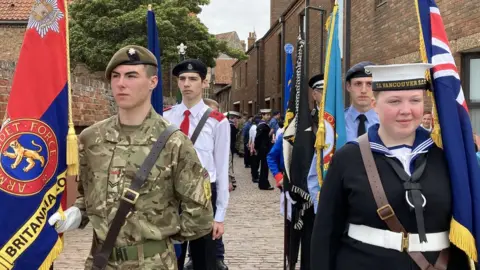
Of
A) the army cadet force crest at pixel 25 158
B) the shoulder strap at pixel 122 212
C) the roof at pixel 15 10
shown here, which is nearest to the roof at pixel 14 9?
the roof at pixel 15 10

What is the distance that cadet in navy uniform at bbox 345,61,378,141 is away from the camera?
4043 millimetres

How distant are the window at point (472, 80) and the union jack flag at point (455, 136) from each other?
686cm

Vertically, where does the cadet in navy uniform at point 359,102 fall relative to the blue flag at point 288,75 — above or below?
below

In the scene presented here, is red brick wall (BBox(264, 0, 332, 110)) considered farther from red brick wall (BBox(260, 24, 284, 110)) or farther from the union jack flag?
the union jack flag

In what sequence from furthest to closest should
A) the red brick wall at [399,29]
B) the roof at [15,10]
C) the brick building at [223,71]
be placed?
the brick building at [223,71]
the roof at [15,10]
the red brick wall at [399,29]

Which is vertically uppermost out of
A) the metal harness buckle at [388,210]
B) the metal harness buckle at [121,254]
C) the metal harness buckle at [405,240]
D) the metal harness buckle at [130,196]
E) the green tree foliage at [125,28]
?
the green tree foliage at [125,28]

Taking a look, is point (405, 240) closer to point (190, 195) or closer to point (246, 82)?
point (190, 195)

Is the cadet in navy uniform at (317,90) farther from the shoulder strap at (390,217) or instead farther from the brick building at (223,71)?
the brick building at (223,71)

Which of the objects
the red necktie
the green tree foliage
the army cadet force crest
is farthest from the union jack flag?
the green tree foliage

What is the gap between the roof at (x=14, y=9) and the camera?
25297 mm

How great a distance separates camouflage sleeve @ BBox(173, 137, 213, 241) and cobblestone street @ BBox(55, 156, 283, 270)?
3593 mm

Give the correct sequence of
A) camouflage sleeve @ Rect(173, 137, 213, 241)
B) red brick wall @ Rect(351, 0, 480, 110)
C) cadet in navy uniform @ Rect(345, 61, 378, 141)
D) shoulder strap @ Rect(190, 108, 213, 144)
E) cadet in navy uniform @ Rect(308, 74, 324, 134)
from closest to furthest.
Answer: camouflage sleeve @ Rect(173, 137, 213, 241) → cadet in navy uniform @ Rect(345, 61, 378, 141) → shoulder strap @ Rect(190, 108, 213, 144) → cadet in navy uniform @ Rect(308, 74, 324, 134) → red brick wall @ Rect(351, 0, 480, 110)

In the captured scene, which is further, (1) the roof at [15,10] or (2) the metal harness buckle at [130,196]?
(1) the roof at [15,10]

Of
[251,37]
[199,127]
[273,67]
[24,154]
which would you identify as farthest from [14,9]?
[251,37]
